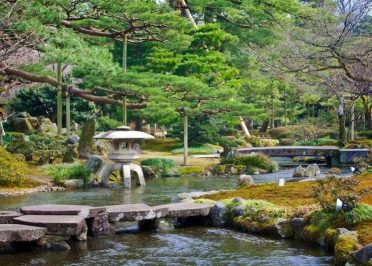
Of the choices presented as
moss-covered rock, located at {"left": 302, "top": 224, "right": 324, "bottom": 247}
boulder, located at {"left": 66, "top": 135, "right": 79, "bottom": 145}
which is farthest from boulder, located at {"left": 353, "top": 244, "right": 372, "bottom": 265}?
boulder, located at {"left": 66, "top": 135, "right": 79, "bottom": 145}

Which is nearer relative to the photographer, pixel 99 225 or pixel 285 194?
pixel 99 225

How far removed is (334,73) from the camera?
29.4 meters

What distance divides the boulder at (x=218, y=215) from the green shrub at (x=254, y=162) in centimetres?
1241

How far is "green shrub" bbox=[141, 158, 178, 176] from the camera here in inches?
853

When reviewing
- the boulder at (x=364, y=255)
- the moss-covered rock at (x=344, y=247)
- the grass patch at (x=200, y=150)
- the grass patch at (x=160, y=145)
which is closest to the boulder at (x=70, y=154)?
the grass patch at (x=200, y=150)

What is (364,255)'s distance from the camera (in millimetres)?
7062

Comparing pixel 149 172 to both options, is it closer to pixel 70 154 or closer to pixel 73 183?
pixel 70 154

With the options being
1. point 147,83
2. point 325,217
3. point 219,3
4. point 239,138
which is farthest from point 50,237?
point 239,138

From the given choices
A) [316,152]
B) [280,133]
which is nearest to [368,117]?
[280,133]

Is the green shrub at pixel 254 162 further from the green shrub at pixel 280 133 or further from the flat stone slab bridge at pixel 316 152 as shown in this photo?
the green shrub at pixel 280 133

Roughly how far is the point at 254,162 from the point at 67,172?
824cm

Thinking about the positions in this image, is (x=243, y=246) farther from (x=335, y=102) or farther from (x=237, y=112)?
(x=335, y=102)

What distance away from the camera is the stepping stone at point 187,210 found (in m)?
10.6

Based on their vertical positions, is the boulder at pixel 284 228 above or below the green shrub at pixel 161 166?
below
